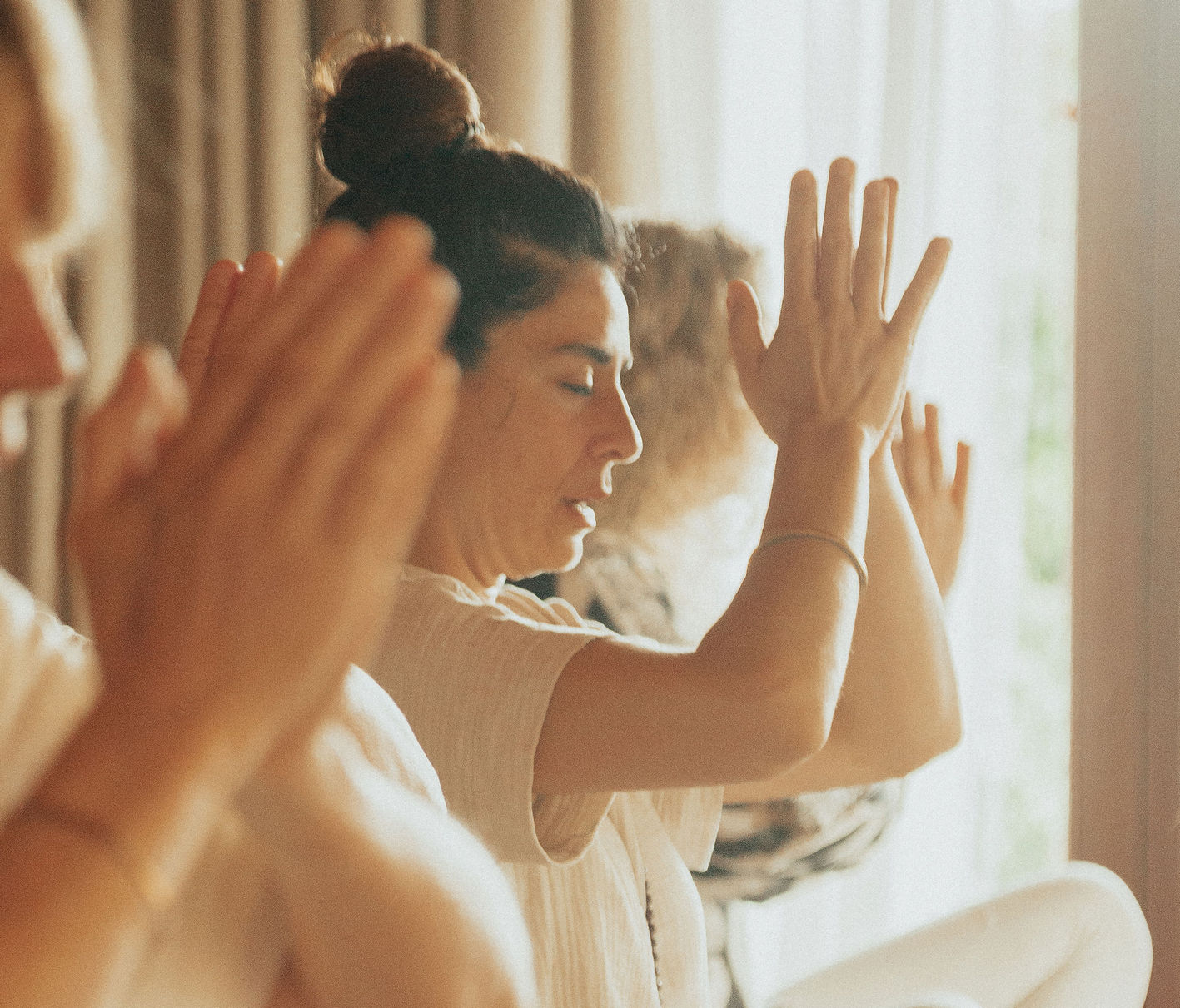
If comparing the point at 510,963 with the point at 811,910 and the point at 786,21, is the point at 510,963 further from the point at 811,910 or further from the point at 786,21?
the point at 786,21

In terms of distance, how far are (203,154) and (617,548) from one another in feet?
2.13

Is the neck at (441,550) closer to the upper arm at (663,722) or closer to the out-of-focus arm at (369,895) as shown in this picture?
the upper arm at (663,722)

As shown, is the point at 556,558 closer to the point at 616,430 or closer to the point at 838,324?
Result: the point at 616,430

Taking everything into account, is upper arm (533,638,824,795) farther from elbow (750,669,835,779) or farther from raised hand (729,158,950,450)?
raised hand (729,158,950,450)

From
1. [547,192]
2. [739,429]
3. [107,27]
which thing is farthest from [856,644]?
[107,27]

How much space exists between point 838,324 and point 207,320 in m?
0.29

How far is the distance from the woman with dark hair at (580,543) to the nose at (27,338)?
0.30 meters

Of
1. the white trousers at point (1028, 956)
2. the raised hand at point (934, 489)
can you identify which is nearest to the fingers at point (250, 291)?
the raised hand at point (934, 489)

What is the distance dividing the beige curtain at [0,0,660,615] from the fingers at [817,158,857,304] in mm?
701

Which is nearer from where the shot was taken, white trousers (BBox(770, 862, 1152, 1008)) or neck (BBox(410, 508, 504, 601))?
neck (BBox(410, 508, 504, 601))

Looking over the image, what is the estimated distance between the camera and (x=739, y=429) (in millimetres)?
935

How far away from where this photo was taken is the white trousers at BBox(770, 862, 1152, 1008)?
834 mm

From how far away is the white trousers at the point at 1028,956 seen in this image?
0.83 m

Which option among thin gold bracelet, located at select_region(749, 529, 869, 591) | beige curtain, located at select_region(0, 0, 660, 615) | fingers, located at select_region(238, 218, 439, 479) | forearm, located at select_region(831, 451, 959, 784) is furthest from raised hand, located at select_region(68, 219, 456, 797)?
beige curtain, located at select_region(0, 0, 660, 615)
